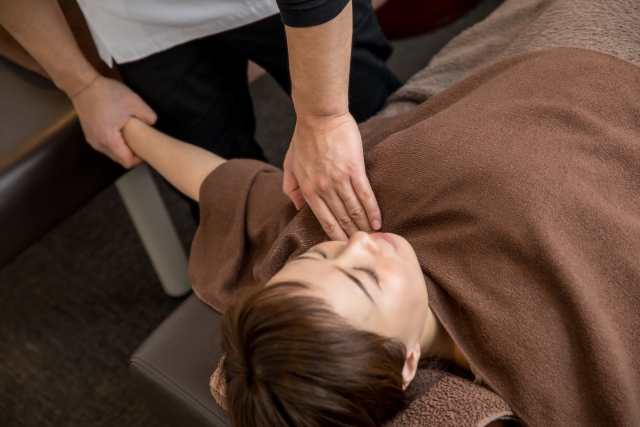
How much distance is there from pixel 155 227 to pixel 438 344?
85 centimetres

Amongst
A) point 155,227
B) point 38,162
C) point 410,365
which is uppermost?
point 38,162

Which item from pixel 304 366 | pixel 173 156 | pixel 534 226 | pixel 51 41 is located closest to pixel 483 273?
pixel 534 226

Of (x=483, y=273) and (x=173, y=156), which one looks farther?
(x=173, y=156)

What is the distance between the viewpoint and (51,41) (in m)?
1.14

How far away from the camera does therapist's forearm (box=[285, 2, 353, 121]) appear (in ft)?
2.57

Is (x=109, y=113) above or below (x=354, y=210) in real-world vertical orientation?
above

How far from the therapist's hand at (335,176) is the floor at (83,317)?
2.79 ft

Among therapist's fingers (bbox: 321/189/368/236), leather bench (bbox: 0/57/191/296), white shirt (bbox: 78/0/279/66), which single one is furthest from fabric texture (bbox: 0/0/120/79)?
therapist's fingers (bbox: 321/189/368/236)

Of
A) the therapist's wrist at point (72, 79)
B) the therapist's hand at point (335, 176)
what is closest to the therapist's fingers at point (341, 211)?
the therapist's hand at point (335, 176)

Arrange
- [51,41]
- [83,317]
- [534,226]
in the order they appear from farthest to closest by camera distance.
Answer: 1. [83,317]
2. [51,41]
3. [534,226]

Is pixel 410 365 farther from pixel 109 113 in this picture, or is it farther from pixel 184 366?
pixel 109 113

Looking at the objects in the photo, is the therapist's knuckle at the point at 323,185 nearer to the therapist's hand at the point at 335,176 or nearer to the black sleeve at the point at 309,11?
the therapist's hand at the point at 335,176

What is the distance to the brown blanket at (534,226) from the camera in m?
0.78

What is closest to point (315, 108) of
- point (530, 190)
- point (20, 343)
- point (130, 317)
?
point (530, 190)
